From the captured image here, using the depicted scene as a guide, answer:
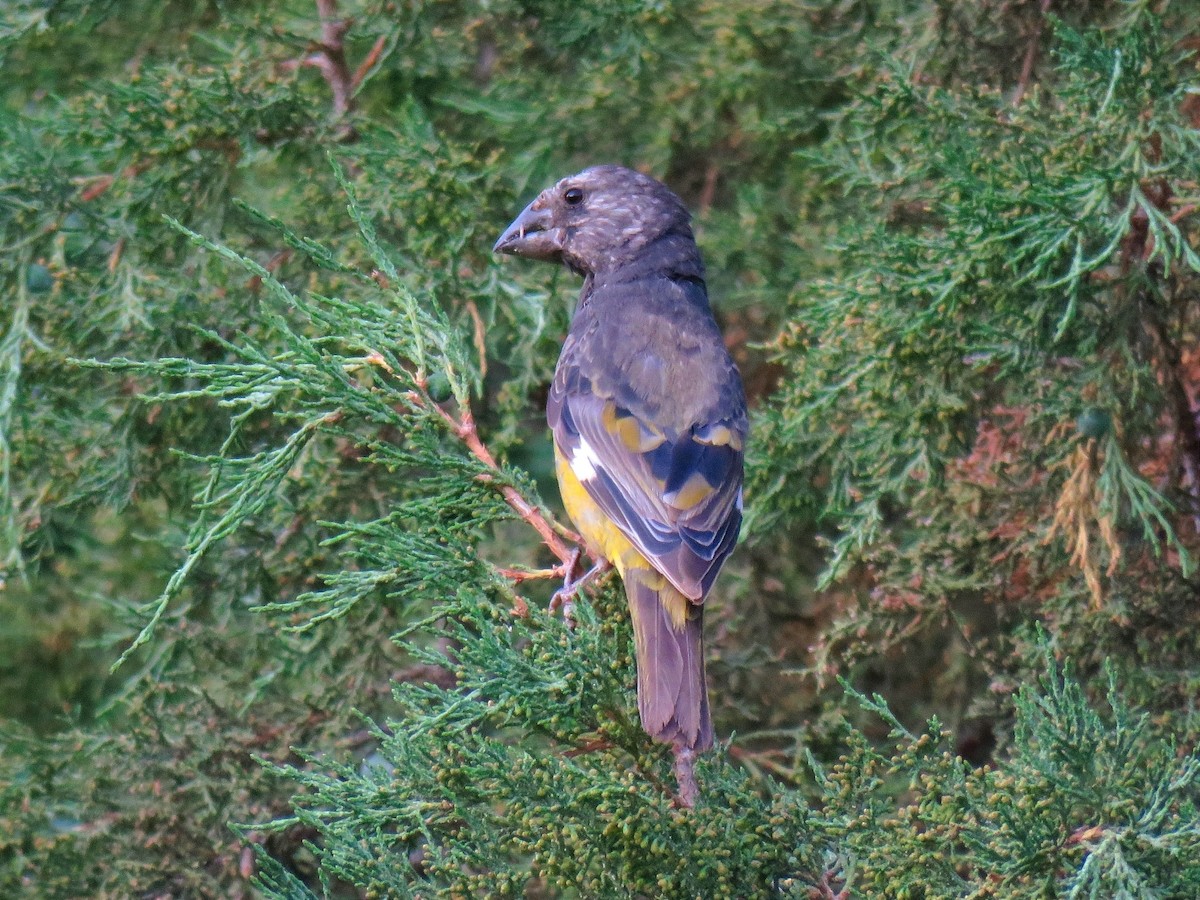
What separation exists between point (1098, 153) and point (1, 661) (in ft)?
14.5

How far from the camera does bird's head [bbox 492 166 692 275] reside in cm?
453

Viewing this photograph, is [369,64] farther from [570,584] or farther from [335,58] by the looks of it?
[570,584]

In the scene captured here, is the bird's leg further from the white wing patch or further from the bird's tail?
the white wing patch

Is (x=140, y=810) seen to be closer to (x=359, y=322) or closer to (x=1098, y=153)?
(x=359, y=322)

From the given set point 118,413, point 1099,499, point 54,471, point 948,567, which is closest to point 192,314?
point 118,413

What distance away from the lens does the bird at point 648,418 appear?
3.11 meters

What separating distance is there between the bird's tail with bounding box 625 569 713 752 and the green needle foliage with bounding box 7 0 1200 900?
0.07 meters

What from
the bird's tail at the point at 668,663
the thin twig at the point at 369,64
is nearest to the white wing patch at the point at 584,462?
the bird's tail at the point at 668,663

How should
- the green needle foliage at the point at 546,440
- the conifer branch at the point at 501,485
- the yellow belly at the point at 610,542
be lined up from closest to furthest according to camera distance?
the green needle foliage at the point at 546,440, the conifer branch at the point at 501,485, the yellow belly at the point at 610,542

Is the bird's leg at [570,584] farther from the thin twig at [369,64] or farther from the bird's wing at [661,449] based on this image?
the thin twig at [369,64]

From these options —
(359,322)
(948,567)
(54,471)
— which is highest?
(359,322)

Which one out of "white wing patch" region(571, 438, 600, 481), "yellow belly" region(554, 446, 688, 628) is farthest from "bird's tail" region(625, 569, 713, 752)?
"white wing patch" region(571, 438, 600, 481)

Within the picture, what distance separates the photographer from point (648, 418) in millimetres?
3816

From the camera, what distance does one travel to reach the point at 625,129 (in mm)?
5285
